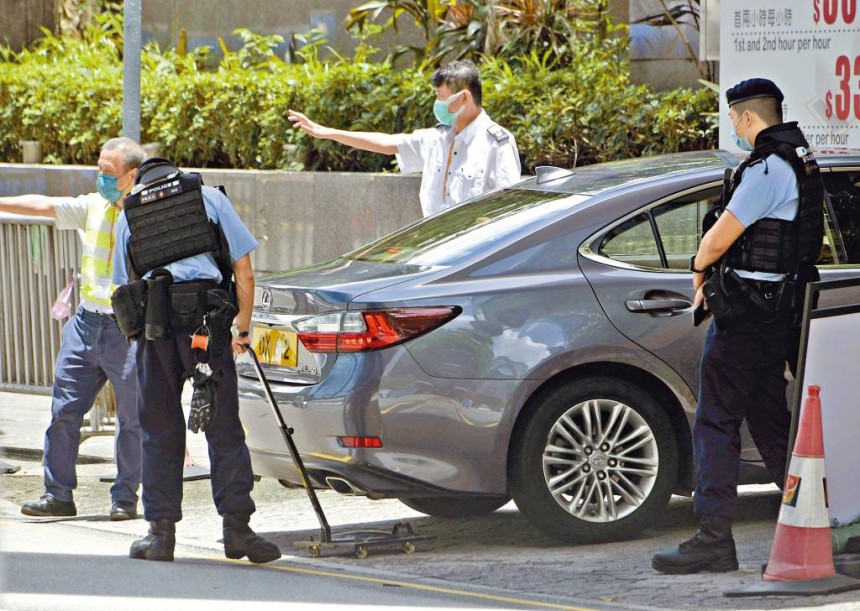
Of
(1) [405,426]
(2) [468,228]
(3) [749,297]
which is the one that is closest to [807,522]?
(3) [749,297]

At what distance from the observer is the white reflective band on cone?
18.7 feet

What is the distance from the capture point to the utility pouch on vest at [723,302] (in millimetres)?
5957

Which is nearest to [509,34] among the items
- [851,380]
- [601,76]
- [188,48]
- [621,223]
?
[601,76]

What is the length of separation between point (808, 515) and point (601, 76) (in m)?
5.87

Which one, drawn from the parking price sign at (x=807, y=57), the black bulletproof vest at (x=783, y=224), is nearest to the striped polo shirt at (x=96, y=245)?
the black bulletproof vest at (x=783, y=224)

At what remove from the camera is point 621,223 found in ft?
21.9

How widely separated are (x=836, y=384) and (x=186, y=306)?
99.9 inches

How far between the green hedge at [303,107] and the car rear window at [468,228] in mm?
3411

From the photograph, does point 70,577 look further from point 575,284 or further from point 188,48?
point 188,48

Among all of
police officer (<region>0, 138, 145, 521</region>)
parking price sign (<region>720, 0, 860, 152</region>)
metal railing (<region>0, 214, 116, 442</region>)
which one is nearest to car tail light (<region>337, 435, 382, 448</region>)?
police officer (<region>0, 138, 145, 521</region>)

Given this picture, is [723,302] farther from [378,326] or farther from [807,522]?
[378,326]

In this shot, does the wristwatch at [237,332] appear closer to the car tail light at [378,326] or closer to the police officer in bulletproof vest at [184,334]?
the police officer in bulletproof vest at [184,334]

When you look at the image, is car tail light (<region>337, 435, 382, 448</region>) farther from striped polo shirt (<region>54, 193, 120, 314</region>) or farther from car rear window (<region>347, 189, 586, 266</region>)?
striped polo shirt (<region>54, 193, 120, 314</region>)

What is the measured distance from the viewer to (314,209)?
11.3 meters
